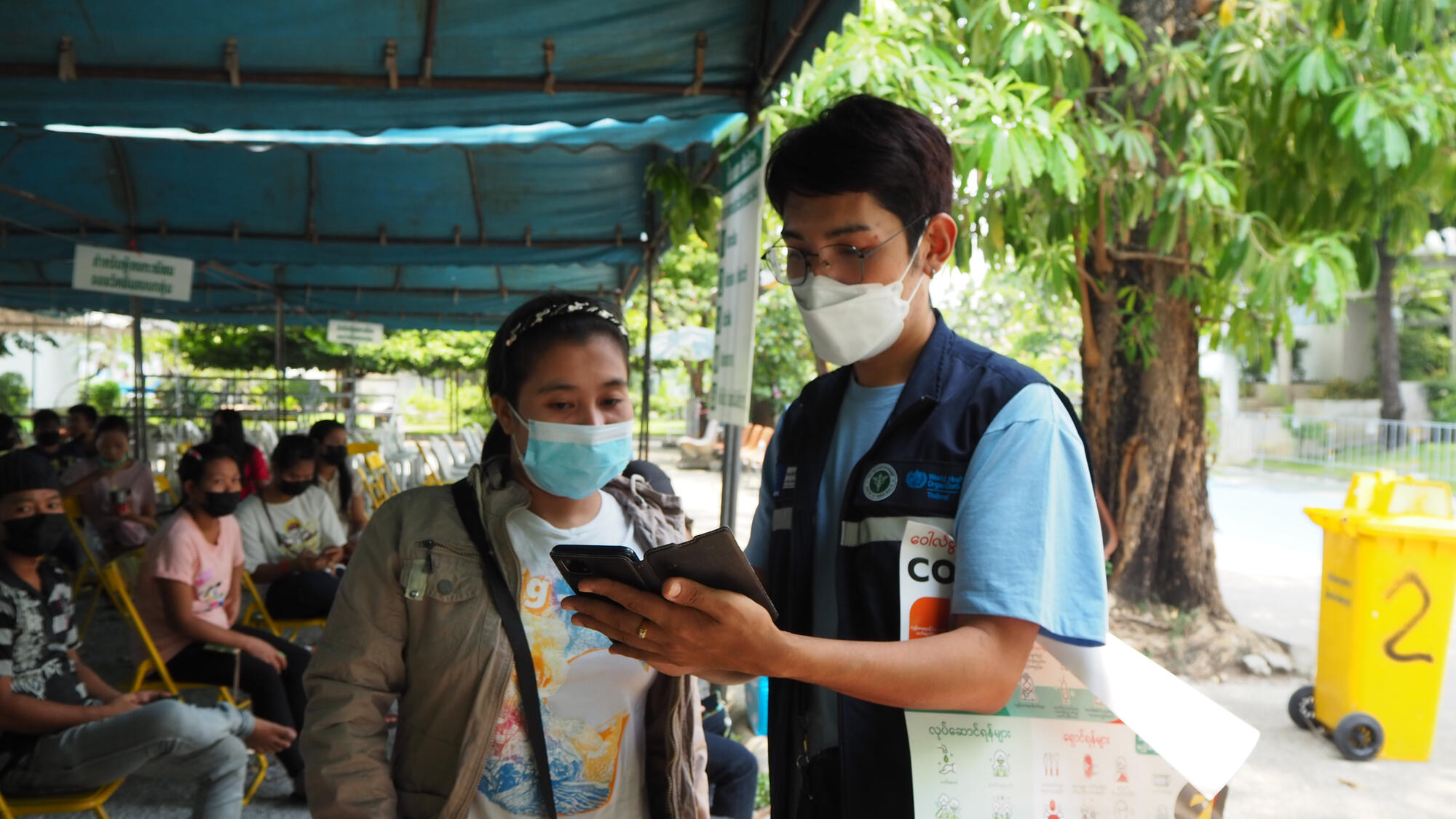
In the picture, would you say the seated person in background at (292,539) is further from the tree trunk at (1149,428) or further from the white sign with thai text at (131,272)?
the tree trunk at (1149,428)

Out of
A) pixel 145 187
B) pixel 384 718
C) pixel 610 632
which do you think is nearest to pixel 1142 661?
pixel 610 632

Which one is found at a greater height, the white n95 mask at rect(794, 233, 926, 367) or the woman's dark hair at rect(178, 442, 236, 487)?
the white n95 mask at rect(794, 233, 926, 367)

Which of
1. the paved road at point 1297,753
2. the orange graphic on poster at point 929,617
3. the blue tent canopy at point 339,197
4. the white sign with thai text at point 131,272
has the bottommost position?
the paved road at point 1297,753

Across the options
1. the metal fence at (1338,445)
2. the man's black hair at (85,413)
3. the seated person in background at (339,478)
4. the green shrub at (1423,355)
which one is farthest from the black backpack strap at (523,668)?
the green shrub at (1423,355)

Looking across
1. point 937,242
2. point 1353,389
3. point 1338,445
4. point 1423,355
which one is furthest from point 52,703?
point 1423,355

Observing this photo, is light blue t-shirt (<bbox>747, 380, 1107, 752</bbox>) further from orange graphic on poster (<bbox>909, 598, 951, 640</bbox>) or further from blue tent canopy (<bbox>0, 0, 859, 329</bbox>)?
blue tent canopy (<bbox>0, 0, 859, 329</bbox>)

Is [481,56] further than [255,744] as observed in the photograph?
Yes

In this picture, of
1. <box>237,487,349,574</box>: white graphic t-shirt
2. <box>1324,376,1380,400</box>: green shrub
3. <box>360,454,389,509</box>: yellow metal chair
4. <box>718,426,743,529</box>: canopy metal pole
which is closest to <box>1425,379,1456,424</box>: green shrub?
<box>1324,376,1380,400</box>: green shrub

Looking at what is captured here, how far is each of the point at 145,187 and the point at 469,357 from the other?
2462 centimetres

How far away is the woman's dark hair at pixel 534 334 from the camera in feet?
6.39

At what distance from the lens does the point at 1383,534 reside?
188 inches

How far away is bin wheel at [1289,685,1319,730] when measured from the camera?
553 cm

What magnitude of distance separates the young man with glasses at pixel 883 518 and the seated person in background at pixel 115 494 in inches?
245

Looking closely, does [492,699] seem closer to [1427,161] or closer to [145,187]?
[1427,161]
